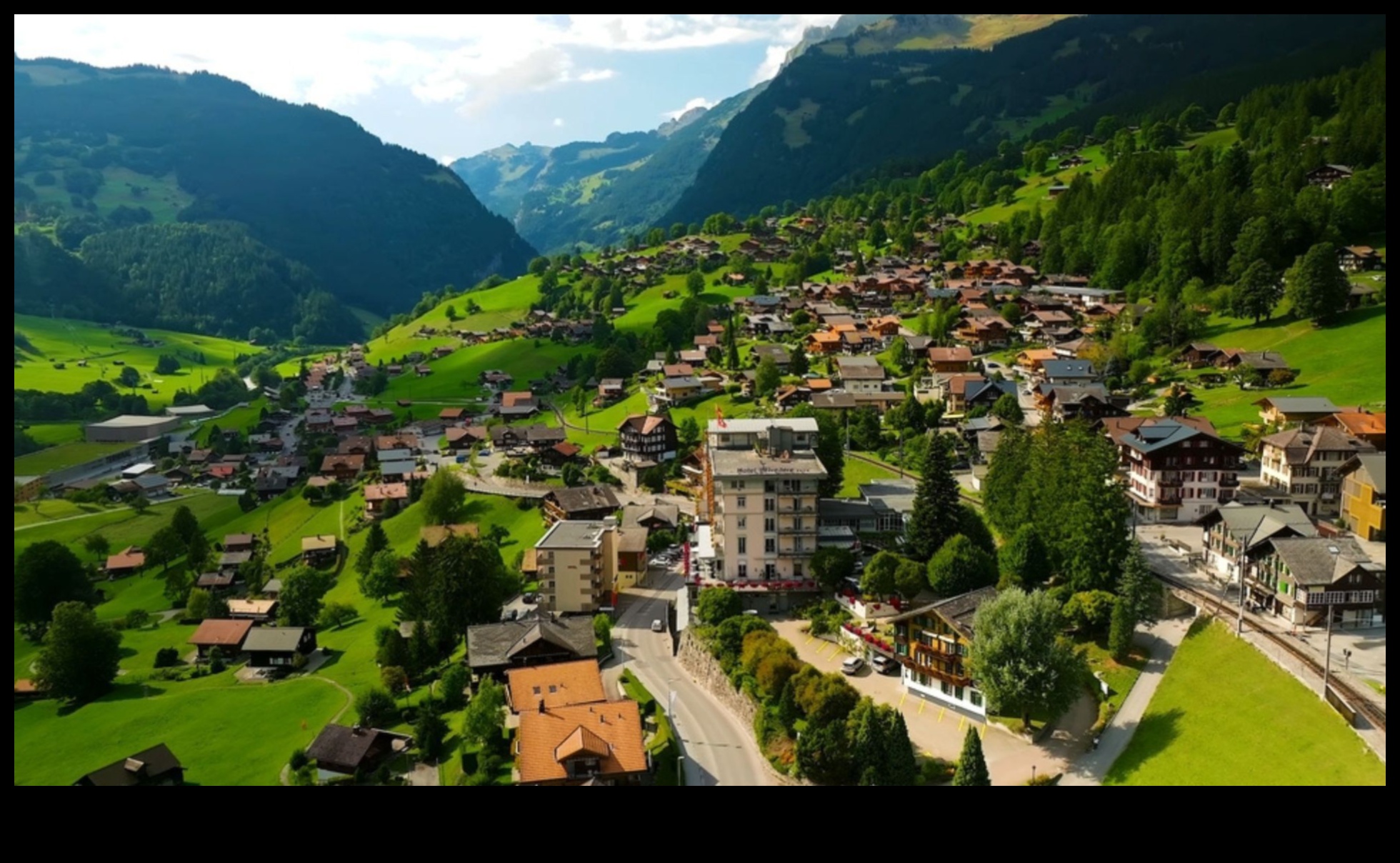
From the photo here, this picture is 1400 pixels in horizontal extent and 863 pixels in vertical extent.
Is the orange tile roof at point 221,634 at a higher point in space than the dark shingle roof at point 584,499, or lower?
lower

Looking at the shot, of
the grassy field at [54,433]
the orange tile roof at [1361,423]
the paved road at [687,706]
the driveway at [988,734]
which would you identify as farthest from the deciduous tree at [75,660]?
the grassy field at [54,433]

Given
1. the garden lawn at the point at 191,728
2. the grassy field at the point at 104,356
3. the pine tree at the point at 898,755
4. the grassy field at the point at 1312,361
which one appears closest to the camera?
the pine tree at the point at 898,755

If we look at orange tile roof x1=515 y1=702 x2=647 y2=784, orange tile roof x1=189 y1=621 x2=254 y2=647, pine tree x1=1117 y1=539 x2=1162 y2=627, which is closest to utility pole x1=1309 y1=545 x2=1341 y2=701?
pine tree x1=1117 y1=539 x2=1162 y2=627

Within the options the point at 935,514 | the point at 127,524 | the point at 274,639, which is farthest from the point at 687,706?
the point at 127,524

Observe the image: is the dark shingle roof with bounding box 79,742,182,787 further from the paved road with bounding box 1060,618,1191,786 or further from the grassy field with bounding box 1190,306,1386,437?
the grassy field with bounding box 1190,306,1386,437

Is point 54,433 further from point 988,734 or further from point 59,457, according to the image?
point 988,734

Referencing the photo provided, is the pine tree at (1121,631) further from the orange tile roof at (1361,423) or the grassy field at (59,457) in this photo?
the grassy field at (59,457)

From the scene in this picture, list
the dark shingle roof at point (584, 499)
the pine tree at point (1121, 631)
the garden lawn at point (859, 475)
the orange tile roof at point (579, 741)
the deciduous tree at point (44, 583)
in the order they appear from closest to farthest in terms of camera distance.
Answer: the orange tile roof at point (579, 741)
the pine tree at point (1121, 631)
the garden lawn at point (859, 475)
the dark shingle roof at point (584, 499)
the deciduous tree at point (44, 583)
